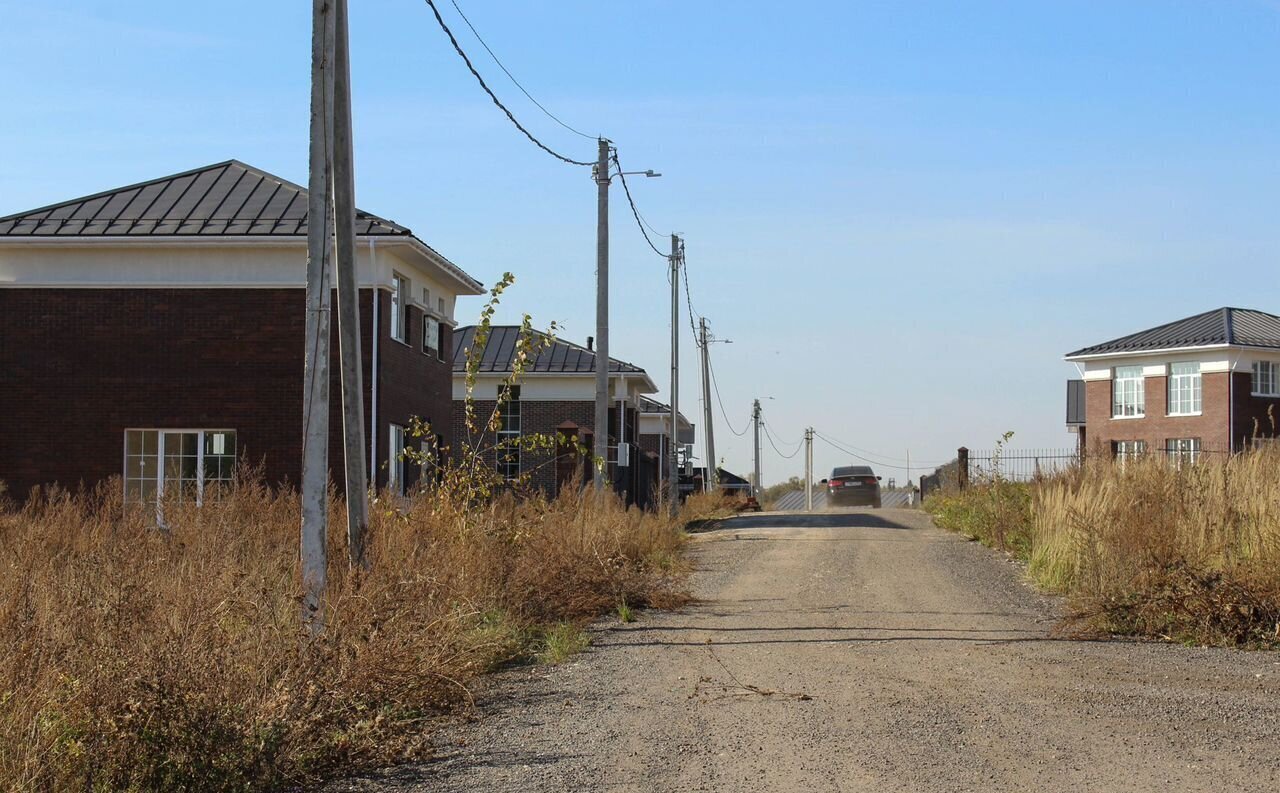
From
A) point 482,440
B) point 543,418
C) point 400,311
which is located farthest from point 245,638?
point 543,418

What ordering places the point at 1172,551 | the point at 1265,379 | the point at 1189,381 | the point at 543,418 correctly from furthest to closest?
the point at 1189,381 < the point at 1265,379 < the point at 543,418 < the point at 1172,551

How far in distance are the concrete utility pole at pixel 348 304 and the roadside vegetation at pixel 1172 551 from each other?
19.7 ft

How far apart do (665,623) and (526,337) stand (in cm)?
382

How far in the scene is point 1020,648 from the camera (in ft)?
34.7

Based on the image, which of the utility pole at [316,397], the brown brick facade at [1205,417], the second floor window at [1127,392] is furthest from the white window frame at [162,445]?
the second floor window at [1127,392]

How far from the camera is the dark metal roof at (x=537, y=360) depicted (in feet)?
140

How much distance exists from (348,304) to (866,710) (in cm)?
525

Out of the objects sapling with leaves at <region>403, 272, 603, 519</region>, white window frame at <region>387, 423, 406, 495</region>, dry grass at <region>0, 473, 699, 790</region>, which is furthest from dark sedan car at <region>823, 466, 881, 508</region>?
dry grass at <region>0, 473, 699, 790</region>

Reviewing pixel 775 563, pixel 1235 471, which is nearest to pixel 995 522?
pixel 775 563

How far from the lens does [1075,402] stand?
66750 millimetres

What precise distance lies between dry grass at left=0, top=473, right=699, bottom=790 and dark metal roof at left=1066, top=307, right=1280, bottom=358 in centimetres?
4033

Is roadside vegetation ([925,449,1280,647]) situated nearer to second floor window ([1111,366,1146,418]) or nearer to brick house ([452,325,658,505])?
brick house ([452,325,658,505])

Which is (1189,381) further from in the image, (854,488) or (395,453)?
(395,453)

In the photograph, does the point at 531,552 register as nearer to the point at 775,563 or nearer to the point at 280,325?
the point at 775,563
